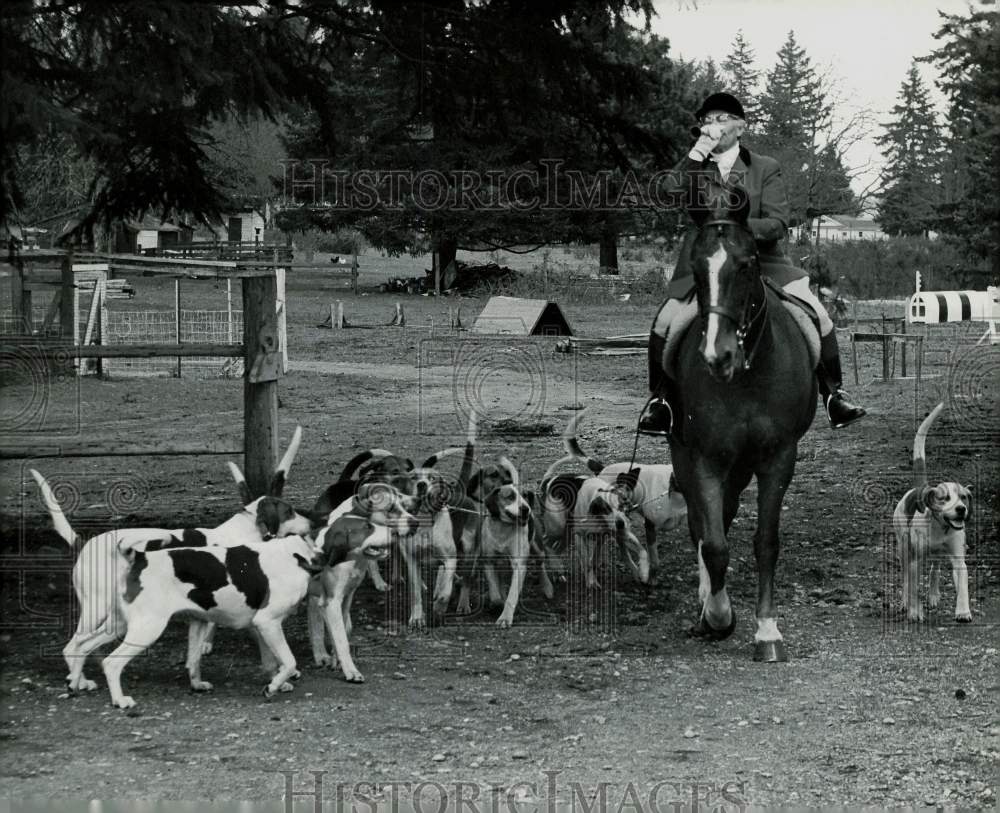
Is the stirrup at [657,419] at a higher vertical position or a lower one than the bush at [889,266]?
lower

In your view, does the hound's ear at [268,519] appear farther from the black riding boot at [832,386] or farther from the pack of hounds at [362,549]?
the black riding boot at [832,386]

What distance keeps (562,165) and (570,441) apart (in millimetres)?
2148

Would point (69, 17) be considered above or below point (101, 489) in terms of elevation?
above

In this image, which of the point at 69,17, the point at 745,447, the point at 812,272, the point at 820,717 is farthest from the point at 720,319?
the point at 812,272

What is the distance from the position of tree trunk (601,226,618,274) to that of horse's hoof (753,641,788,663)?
122 ft

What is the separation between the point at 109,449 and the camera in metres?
9.58

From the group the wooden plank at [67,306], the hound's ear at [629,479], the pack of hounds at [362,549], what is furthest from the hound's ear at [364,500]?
the wooden plank at [67,306]

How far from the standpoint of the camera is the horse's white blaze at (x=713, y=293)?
7.60 metres

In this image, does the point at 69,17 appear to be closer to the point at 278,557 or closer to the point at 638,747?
the point at 278,557

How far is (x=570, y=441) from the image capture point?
10.6 meters

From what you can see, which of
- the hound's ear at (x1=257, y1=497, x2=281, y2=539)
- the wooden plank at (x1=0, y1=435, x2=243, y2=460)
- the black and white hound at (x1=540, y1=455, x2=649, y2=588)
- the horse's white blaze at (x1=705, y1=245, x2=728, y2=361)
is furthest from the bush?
the hound's ear at (x1=257, y1=497, x2=281, y2=539)

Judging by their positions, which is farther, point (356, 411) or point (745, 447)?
point (356, 411)

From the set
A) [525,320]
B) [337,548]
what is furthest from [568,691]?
[525,320]

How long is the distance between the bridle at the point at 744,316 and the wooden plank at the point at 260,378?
10.7 feet
